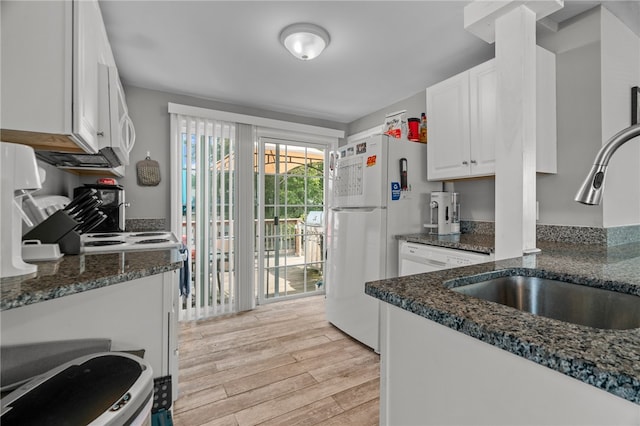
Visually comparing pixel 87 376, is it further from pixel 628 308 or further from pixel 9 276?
pixel 628 308

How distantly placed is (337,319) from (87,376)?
7.32 feet

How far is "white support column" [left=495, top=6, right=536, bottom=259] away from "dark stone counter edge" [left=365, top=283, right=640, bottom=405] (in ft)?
3.76

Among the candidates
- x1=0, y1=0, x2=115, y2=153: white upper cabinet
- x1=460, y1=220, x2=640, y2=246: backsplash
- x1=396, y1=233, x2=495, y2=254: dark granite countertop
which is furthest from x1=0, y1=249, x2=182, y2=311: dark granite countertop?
x1=460, y1=220, x2=640, y2=246: backsplash

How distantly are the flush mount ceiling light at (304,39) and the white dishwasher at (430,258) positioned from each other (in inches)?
62.7

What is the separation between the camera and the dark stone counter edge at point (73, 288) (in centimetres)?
72

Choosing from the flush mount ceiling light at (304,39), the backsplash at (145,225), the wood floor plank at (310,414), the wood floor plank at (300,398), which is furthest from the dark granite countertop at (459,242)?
the backsplash at (145,225)

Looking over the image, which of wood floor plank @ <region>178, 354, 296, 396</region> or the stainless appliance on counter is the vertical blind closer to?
wood floor plank @ <region>178, 354, 296, 396</region>

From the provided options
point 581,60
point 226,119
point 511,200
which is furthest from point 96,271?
point 581,60

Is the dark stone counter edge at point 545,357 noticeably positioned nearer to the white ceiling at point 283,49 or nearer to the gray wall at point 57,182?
the white ceiling at point 283,49

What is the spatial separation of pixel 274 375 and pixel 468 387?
176cm

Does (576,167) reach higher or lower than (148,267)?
higher

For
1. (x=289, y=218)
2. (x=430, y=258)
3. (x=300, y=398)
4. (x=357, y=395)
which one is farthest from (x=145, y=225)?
(x=430, y=258)

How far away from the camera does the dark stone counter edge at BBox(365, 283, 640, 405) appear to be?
0.37 m

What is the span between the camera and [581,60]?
1.94 m
